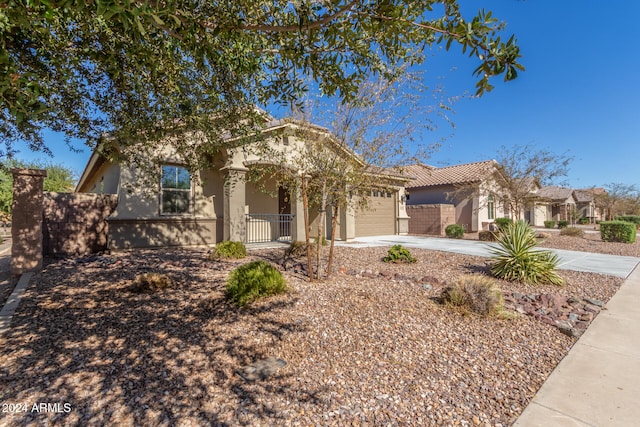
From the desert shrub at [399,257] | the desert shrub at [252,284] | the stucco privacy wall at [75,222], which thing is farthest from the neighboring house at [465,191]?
the stucco privacy wall at [75,222]

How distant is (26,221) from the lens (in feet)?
23.9

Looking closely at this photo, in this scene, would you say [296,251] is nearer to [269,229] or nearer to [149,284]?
[149,284]

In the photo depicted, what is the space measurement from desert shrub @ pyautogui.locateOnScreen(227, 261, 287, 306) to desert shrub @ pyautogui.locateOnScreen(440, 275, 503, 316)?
2.90 meters

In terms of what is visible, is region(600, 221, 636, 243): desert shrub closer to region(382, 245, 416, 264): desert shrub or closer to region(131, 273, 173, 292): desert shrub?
region(382, 245, 416, 264): desert shrub

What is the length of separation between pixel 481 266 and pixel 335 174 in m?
5.23

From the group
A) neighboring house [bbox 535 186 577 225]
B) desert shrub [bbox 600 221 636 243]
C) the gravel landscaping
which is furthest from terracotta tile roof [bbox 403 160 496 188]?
neighboring house [bbox 535 186 577 225]

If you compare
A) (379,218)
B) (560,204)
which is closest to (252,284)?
(379,218)

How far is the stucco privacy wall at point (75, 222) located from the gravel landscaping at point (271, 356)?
16.6ft

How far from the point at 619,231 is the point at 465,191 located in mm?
7895

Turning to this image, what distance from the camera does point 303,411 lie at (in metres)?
2.67

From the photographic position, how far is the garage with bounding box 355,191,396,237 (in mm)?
16312

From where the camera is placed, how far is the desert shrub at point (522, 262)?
669 cm

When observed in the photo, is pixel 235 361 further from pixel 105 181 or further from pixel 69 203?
pixel 105 181

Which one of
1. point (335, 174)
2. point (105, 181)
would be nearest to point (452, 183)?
point (335, 174)
